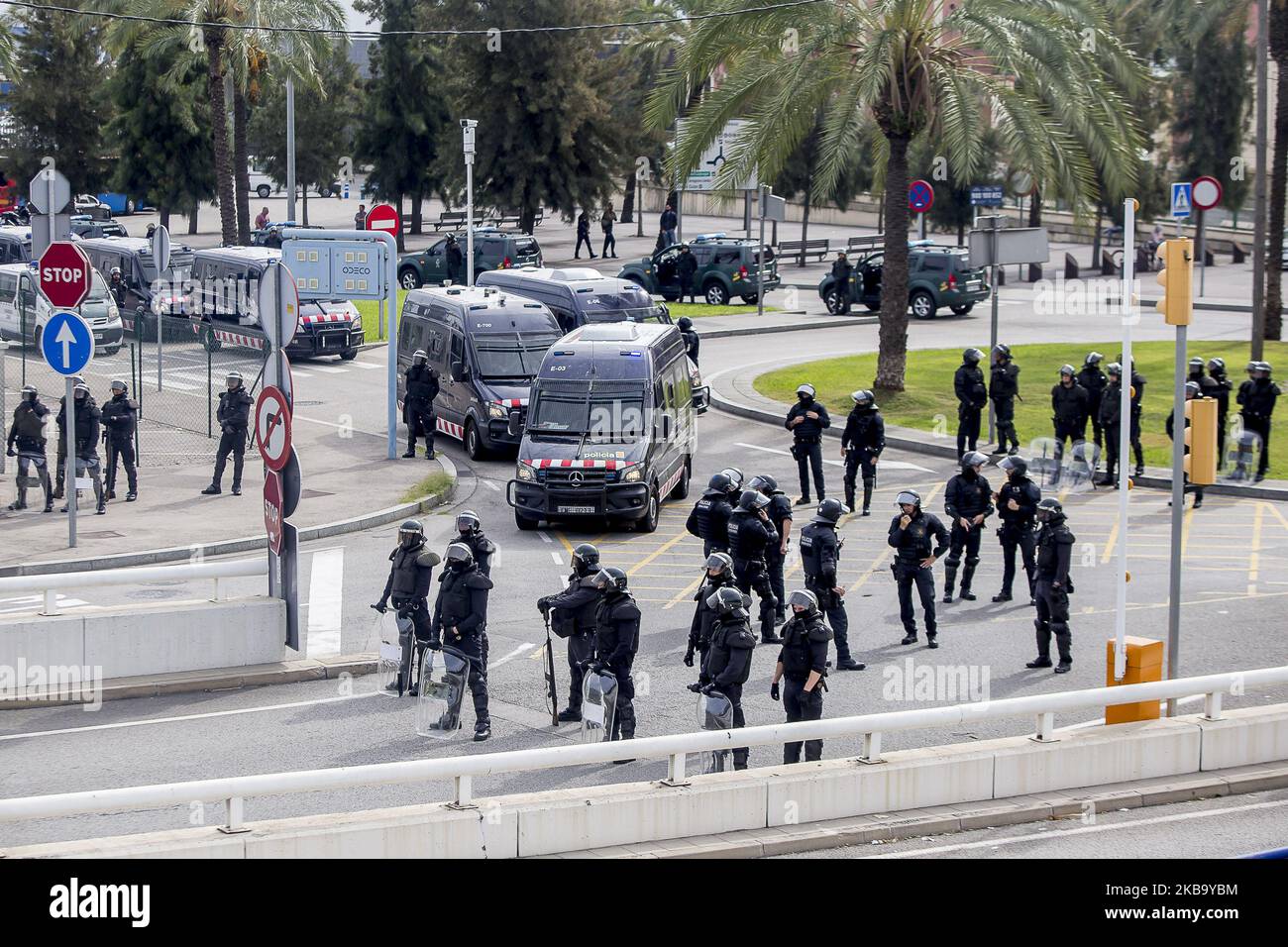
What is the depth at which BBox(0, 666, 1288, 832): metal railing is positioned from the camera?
878 cm

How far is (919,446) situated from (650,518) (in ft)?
22.5

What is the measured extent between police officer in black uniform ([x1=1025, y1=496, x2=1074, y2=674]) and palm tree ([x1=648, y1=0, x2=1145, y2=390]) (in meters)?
12.9

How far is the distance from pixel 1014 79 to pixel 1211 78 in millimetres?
32357

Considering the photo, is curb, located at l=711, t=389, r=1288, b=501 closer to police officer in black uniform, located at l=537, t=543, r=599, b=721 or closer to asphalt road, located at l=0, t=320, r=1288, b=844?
asphalt road, located at l=0, t=320, r=1288, b=844

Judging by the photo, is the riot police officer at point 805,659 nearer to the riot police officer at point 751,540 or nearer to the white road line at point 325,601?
the riot police officer at point 751,540

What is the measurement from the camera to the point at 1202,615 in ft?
55.7

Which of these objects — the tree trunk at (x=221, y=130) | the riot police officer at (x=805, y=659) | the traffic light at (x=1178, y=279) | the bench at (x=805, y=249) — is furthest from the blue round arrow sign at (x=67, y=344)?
the bench at (x=805, y=249)

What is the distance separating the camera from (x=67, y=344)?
59.6 ft

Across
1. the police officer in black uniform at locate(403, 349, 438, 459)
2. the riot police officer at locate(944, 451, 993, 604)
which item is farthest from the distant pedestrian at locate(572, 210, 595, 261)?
the riot police officer at locate(944, 451, 993, 604)

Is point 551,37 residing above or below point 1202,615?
above

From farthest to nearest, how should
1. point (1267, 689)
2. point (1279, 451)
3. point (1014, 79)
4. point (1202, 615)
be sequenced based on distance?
point (1014, 79), point (1279, 451), point (1202, 615), point (1267, 689)

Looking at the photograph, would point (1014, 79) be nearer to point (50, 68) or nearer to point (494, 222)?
point (494, 222)

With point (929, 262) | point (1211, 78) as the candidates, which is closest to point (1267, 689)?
point (929, 262)

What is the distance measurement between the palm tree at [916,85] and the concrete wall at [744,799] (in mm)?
16887
